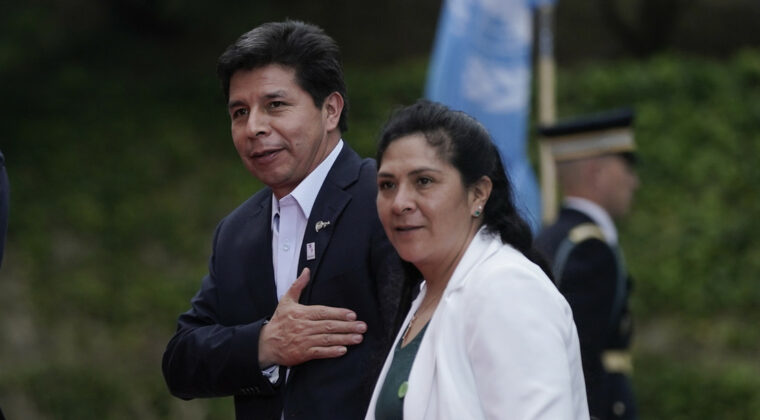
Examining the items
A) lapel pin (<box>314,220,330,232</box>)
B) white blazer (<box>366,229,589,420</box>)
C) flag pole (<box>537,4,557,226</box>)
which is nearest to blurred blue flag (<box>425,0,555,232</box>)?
flag pole (<box>537,4,557,226</box>)

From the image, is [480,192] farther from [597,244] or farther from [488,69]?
[488,69]

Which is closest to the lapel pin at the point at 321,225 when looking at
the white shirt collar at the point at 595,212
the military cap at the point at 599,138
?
the white shirt collar at the point at 595,212

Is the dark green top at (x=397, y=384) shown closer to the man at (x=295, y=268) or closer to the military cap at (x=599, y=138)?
the man at (x=295, y=268)

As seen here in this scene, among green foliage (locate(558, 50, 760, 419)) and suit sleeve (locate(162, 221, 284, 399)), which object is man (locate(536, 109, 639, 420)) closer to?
suit sleeve (locate(162, 221, 284, 399))

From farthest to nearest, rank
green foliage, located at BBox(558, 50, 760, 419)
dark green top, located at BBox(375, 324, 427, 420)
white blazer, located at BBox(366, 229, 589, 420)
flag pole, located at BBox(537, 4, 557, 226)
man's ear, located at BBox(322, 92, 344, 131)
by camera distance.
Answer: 1. green foliage, located at BBox(558, 50, 760, 419)
2. flag pole, located at BBox(537, 4, 557, 226)
3. man's ear, located at BBox(322, 92, 344, 131)
4. dark green top, located at BBox(375, 324, 427, 420)
5. white blazer, located at BBox(366, 229, 589, 420)

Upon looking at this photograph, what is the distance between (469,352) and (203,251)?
331 inches

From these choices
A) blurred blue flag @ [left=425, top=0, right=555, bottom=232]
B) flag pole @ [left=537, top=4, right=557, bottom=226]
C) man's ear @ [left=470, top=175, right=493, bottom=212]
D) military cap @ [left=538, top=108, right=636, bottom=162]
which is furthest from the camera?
blurred blue flag @ [left=425, top=0, right=555, bottom=232]

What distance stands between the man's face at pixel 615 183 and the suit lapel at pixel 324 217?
216 cm

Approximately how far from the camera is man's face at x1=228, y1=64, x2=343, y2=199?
2.95 m

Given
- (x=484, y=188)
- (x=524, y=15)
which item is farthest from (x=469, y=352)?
(x=524, y=15)

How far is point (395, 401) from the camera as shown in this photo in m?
2.52

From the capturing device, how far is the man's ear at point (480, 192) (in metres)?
2.63

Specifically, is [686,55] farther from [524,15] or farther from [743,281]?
[524,15]

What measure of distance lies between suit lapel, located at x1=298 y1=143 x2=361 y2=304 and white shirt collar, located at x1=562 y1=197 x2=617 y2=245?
1981 millimetres
